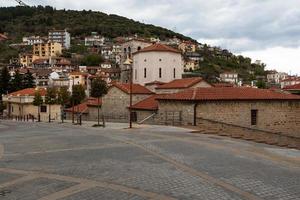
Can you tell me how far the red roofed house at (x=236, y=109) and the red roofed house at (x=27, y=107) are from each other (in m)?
33.4

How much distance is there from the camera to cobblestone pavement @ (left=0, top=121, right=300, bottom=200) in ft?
31.6

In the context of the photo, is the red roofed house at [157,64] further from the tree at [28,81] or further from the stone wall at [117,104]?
the tree at [28,81]

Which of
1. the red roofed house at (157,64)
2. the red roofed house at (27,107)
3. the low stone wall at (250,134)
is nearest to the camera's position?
the low stone wall at (250,134)

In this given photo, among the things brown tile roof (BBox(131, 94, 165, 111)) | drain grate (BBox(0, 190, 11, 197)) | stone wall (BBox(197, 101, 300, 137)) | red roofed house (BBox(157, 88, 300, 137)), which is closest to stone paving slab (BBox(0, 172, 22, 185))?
drain grate (BBox(0, 190, 11, 197))

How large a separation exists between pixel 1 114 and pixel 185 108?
165ft

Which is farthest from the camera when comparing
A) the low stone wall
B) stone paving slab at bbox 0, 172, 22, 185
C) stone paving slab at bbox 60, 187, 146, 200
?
the low stone wall

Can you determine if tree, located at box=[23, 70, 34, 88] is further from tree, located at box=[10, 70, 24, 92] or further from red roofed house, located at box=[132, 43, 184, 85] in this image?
red roofed house, located at box=[132, 43, 184, 85]

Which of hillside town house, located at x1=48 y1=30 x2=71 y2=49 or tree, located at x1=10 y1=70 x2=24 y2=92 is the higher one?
hillside town house, located at x1=48 y1=30 x2=71 y2=49

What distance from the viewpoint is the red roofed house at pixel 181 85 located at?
3653 cm

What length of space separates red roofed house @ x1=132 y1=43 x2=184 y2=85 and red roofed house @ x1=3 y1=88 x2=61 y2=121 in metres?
22.5

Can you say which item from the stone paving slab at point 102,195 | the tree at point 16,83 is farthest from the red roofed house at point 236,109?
the tree at point 16,83

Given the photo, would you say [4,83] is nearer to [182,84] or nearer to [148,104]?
[148,104]

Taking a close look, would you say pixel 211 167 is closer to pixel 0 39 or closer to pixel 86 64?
pixel 86 64

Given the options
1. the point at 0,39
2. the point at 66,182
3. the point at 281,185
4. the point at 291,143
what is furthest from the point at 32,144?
the point at 0,39
